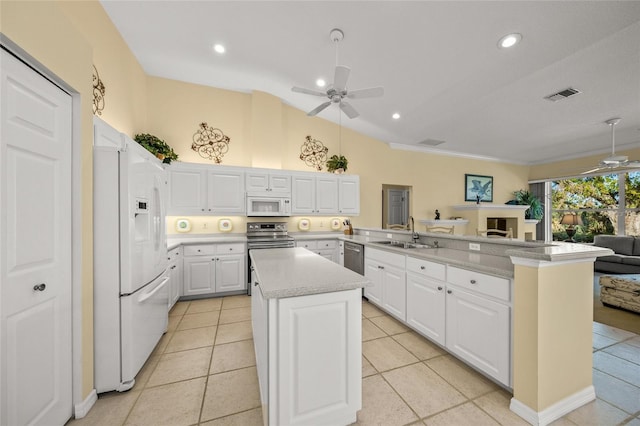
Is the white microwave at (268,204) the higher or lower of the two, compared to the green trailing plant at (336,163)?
lower

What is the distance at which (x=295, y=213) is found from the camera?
471cm

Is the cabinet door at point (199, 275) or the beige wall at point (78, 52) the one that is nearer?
the beige wall at point (78, 52)

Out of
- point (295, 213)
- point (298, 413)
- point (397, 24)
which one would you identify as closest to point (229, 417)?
point (298, 413)

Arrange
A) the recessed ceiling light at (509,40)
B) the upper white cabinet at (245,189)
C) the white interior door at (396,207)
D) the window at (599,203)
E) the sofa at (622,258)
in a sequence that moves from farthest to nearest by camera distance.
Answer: the white interior door at (396,207) < the window at (599,203) < the sofa at (622,258) < the upper white cabinet at (245,189) < the recessed ceiling light at (509,40)

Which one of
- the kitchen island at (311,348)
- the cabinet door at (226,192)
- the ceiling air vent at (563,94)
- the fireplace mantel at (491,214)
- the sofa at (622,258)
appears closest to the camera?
the kitchen island at (311,348)

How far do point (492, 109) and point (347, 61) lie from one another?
276cm

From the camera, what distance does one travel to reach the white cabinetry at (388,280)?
9.27ft

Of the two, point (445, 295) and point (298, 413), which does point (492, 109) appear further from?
→ point (298, 413)

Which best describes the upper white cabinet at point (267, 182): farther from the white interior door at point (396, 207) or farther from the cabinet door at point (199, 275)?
the white interior door at point (396, 207)

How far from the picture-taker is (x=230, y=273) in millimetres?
4004

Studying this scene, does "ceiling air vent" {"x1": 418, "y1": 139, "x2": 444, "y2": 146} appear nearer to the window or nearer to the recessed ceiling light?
the recessed ceiling light

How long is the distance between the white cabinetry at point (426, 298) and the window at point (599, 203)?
696 centimetres

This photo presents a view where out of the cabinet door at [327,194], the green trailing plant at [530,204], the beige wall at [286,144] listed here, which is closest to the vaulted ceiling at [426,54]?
the beige wall at [286,144]

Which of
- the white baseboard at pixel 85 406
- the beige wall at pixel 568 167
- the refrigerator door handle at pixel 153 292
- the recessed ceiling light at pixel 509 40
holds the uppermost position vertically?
the recessed ceiling light at pixel 509 40
